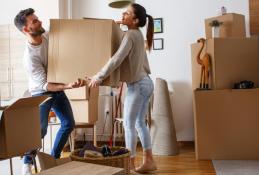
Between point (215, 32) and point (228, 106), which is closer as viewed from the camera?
point (228, 106)

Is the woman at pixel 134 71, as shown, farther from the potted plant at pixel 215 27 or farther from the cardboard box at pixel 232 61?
the potted plant at pixel 215 27

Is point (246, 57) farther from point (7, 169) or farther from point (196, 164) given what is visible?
point (7, 169)

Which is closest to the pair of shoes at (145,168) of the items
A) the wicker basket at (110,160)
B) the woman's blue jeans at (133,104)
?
the woman's blue jeans at (133,104)

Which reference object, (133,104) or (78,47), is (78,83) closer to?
(78,47)

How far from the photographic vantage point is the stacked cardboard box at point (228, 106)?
3.34 meters

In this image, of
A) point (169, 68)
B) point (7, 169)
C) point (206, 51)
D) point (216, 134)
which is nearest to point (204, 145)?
point (216, 134)

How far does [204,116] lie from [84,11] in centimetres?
217

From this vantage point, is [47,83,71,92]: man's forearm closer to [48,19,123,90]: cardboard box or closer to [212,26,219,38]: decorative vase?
[48,19,123,90]: cardboard box

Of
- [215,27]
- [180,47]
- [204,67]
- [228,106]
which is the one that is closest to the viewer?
[228,106]

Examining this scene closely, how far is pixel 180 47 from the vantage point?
4254mm

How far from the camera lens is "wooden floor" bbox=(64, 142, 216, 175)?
2.96 meters

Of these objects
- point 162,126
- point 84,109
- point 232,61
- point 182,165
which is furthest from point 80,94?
point 232,61

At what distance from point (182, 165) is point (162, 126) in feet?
2.11

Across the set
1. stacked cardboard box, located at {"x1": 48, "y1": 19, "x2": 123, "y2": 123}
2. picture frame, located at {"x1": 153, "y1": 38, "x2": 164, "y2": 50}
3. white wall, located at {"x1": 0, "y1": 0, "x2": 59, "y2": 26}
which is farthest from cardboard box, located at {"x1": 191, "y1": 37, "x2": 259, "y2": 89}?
white wall, located at {"x1": 0, "y1": 0, "x2": 59, "y2": 26}
